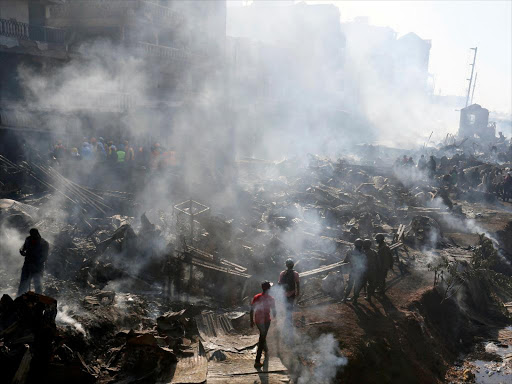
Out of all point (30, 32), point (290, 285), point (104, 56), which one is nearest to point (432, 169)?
point (290, 285)

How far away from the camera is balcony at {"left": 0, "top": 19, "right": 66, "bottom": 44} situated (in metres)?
17.7

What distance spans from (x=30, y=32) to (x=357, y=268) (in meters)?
19.3

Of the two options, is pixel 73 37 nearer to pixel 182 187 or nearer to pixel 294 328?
pixel 182 187

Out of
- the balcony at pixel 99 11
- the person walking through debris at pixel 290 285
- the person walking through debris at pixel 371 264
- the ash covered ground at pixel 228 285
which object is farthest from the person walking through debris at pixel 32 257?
the balcony at pixel 99 11

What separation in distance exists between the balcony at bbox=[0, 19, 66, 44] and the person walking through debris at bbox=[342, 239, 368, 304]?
17.0 metres

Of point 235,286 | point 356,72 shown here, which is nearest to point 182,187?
point 235,286

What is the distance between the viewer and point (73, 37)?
23.1 m

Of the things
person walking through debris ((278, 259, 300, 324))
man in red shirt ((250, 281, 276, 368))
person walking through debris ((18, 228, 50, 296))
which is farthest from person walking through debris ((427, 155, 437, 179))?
person walking through debris ((18, 228, 50, 296))

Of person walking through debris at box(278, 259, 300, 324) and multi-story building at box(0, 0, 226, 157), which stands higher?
multi-story building at box(0, 0, 226, 157)

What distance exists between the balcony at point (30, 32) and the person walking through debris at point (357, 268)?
17.0 m

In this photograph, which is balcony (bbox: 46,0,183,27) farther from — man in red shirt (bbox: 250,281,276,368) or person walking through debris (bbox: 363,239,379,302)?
man in red shirt (bbox: 250,281,276,368)

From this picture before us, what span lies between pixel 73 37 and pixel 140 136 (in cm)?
663

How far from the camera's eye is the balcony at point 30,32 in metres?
17.7

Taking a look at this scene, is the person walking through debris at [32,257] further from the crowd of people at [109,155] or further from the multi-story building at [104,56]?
the multi-story building at [104,56]
